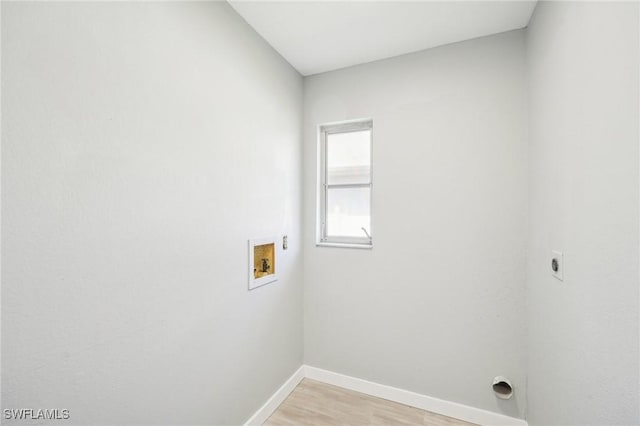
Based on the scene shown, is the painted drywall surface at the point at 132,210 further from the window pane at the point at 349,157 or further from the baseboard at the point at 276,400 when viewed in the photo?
the window pane at the point at 349,157

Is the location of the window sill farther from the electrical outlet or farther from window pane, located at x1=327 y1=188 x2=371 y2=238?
the electrical outlet

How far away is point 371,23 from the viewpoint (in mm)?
1721

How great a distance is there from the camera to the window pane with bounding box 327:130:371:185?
2.27 m

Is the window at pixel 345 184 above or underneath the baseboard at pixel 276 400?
above

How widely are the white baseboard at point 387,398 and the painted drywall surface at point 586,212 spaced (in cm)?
28

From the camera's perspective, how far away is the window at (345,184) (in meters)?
2.26

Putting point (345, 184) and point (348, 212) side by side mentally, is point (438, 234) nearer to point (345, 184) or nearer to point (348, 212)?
point (348, 212)

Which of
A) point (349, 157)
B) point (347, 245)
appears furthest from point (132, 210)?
point (349, 157)

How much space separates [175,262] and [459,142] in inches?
73.6

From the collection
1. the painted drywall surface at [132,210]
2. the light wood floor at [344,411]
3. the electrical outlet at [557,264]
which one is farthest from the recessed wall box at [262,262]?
the electrical outlet at [557,264]

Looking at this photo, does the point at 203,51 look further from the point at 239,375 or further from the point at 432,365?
the point at 432,365

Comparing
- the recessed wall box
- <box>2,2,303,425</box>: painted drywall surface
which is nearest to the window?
the recessed wall box

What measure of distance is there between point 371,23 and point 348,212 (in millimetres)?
1311

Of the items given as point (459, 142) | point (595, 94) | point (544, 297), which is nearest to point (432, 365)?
point (544, 297)
